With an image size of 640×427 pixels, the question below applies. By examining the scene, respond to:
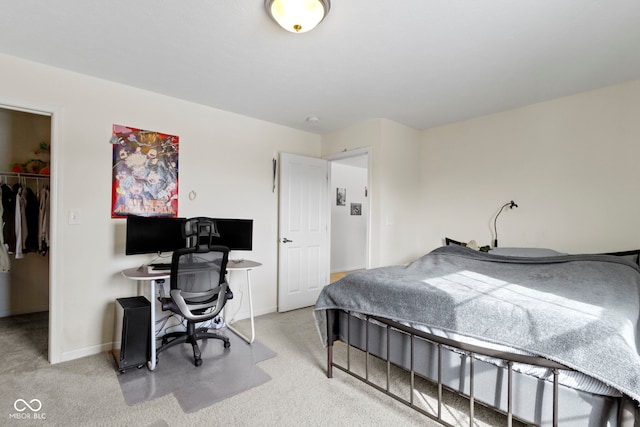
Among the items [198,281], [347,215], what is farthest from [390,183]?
[347,215]

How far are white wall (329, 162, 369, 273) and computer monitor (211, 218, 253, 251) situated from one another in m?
3.24

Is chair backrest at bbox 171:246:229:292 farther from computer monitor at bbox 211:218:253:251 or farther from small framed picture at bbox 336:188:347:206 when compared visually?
small framed picture at bbox 336:188:347:206

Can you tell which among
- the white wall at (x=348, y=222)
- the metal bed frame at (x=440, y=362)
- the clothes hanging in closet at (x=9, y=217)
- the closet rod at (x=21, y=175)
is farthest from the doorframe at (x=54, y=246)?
the white wall at (x=348, y=222)

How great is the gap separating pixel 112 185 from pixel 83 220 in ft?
1.25

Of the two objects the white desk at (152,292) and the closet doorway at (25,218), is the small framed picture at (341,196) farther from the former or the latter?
the closet doorway at (25,218)

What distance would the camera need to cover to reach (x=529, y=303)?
1.58 m

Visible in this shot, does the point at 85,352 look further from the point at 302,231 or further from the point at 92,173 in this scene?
the point at 302,231

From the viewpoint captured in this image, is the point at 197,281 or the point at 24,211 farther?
the point at 24,211

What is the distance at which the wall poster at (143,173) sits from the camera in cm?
281

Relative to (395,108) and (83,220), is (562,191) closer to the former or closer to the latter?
(395,108)

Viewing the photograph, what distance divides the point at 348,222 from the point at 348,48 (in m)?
4.75

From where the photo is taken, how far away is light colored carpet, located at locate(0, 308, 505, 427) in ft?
5.95

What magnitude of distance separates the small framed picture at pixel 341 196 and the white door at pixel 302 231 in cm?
211

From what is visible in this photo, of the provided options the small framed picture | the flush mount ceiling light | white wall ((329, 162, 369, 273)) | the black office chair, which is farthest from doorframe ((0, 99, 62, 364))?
the small framed picture
